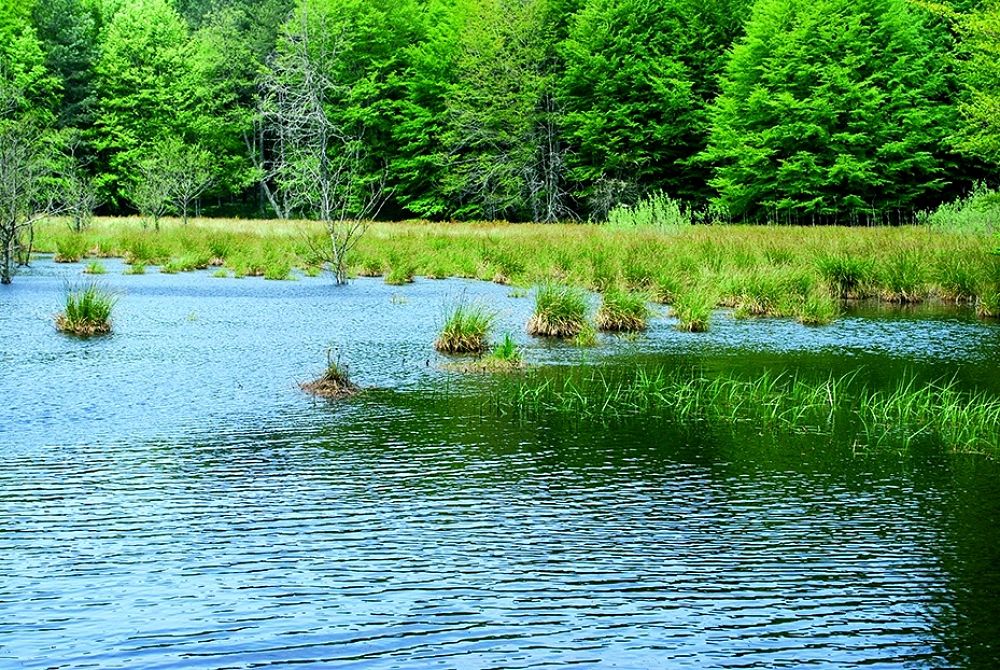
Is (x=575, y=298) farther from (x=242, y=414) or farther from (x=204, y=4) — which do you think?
(x=204, y=4)

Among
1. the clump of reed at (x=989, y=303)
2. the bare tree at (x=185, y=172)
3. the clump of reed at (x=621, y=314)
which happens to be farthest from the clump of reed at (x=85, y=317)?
the bare tree at (x=185, y=172)

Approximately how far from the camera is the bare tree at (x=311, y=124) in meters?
39.7

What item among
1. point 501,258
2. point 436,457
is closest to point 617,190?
point 501,258

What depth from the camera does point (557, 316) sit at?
1541cm

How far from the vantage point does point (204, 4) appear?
78188 millimetres

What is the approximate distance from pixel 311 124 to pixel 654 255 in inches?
910

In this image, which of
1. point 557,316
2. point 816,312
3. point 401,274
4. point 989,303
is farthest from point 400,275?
point 989,303

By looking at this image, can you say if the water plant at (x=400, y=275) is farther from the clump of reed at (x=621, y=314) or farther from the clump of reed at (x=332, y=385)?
the clump of reed at (x=332, y=385)

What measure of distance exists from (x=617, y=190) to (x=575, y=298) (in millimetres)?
30082

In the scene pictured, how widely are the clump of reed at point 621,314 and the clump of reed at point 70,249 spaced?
16.6 metres

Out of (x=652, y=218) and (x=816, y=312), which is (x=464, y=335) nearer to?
(x=816, y=312)

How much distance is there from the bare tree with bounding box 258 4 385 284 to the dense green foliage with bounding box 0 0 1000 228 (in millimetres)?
338

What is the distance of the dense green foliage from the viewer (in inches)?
1662

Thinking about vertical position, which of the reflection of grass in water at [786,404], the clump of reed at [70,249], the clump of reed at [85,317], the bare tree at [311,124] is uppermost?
the bare tree at [311,124]
